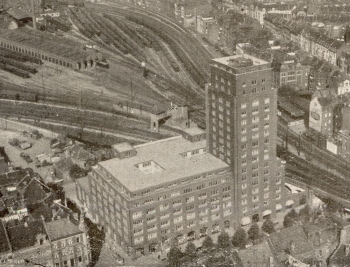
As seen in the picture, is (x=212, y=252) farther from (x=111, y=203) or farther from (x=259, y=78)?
(x=259, y=78)

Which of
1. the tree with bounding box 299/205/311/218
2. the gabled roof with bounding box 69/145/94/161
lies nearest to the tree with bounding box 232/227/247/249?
the tree with bounding box 299/205/311/218

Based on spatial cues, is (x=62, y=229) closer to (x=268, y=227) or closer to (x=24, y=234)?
(x=24, y=234)

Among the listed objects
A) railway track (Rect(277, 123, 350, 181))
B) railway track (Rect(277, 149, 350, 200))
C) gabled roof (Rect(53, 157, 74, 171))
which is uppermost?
gabled roof (Rect(53, 157, 74, 171))

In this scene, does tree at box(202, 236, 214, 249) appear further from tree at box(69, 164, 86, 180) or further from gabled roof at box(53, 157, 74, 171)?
gabled roof at box(53, 157, 74, 171)

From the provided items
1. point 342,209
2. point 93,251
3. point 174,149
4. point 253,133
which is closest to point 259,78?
point 253,133

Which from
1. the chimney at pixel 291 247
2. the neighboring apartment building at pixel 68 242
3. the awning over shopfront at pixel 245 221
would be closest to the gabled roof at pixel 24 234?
the neighboring apartment building at pixel 68 242

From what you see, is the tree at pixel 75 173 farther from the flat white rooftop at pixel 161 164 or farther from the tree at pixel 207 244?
the tree at pixel 207 244

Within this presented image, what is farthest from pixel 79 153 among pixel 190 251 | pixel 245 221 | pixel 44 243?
pixel 190 251
